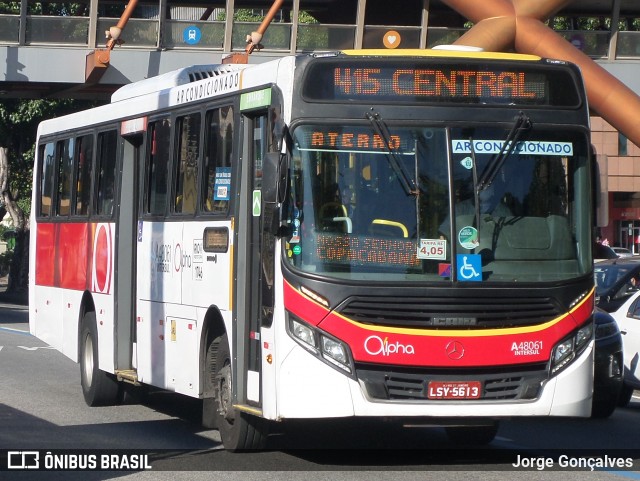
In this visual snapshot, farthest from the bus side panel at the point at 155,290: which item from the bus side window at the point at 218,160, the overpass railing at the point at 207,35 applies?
the overpass railing at the point at 207,35

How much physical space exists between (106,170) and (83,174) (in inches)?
38.4

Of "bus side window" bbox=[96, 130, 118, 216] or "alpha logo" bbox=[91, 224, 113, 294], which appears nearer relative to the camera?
"alpha logo" bbox=[91, 224, 113, 294]

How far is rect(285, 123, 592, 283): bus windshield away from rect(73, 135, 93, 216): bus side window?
5911 millimetres

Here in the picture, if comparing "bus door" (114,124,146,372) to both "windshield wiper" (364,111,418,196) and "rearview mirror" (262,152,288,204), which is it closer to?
"rearview mirror" (262,152,288,204)

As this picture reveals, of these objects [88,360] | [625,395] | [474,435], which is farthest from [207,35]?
[474,435]

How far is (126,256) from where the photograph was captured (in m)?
13.4

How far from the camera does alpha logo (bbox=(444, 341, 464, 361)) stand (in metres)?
9.06

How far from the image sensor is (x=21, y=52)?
33375 mm

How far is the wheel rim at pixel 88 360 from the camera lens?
1436cm

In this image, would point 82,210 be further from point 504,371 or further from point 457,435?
point 504,371

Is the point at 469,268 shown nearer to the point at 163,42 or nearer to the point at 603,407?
the point at 603,407

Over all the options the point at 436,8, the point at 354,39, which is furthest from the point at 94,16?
the point at 436,8

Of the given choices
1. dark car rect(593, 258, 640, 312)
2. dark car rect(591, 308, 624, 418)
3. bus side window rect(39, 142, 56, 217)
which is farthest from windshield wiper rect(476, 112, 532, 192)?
bus side window rect(39, 142, 56, 217)

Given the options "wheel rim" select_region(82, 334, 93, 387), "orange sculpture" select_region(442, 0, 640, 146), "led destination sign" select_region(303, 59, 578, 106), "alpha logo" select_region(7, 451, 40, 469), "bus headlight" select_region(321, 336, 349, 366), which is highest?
"orange sculpture" select_region(442, 0, 640, 146)
